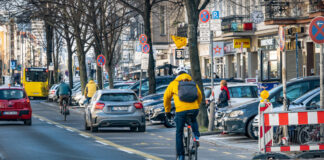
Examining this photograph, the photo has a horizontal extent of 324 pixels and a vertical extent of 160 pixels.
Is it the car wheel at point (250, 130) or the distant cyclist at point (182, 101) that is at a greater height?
the distant cyclist at point (182, 101)

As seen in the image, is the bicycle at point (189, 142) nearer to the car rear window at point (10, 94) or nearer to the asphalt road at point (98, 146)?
the asphalt road at point (98, 146)

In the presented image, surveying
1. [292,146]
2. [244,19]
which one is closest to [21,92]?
[292,146]

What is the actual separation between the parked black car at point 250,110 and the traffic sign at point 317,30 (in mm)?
3892

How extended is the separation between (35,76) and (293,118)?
195ft

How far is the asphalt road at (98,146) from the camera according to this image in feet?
51.1

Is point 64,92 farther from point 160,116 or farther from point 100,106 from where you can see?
point 100,106

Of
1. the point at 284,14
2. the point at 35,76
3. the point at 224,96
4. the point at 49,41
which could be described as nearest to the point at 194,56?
the point at 224,96

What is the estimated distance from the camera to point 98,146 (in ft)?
59.2

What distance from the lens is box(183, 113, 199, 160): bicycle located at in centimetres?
1263

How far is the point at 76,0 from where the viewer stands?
43062 millimetres

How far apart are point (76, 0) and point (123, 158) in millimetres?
29097

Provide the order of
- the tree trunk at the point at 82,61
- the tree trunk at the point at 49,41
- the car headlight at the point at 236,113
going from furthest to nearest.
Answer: the tree trunk at the point at 49,41 < the tree trunk at the point at 82,61 < the car headlight at the point at 236,113

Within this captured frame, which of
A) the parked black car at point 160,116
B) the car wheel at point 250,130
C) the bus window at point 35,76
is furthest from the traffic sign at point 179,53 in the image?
the bus window at point 35,76

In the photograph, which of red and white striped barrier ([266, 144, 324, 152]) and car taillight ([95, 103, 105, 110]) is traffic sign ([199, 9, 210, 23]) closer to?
car taillight ([95, 103, 105, 110])
